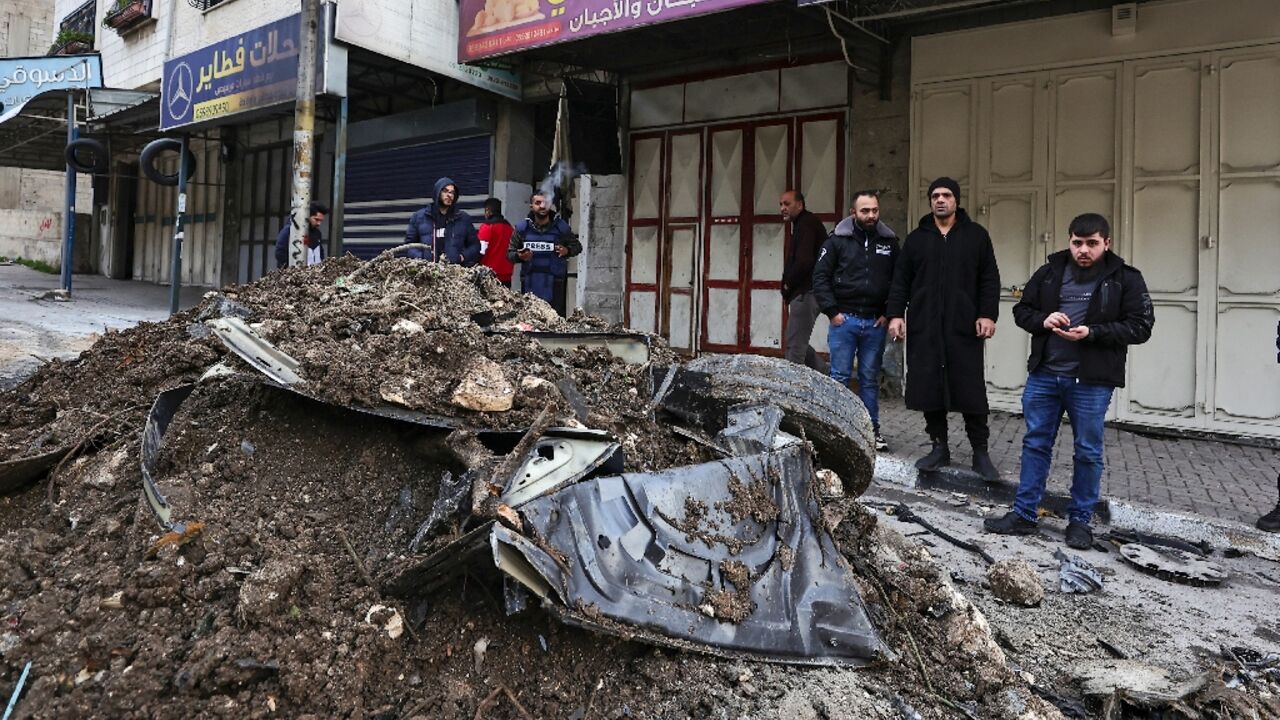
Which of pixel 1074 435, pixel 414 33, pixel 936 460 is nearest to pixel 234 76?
pixel 414 33

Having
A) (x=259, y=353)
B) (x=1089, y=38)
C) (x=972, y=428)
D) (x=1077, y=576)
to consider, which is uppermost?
(x=1089, y=38)

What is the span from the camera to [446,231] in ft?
25.2

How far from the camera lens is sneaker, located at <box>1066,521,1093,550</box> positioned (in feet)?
13.7

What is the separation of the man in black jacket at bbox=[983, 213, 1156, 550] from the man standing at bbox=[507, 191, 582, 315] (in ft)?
15.3

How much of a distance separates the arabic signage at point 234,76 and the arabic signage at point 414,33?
1095mm

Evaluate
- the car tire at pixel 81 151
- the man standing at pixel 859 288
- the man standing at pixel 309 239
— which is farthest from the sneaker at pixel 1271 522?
the car tire at pixel 81 151

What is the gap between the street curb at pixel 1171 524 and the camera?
4266mm

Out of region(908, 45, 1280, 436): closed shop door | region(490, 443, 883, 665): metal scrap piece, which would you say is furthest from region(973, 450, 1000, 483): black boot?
region(490, 443, 883, 665): metal scrap piece

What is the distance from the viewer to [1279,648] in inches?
118

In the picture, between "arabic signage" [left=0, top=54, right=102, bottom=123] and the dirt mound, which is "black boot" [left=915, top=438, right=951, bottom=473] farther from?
"arabic signage" [left=0, top=54, right=102, bottom=123]

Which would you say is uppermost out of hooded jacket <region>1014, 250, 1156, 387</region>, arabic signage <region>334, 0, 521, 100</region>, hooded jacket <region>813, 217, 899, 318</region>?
arabic signage <region>334, 0, 521, 100</region>

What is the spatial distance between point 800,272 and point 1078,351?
2.90 meters

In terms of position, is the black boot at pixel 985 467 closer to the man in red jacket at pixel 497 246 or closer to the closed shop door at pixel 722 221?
the closed shop door at pixel 722 221

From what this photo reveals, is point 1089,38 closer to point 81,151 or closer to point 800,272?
point 800,272
